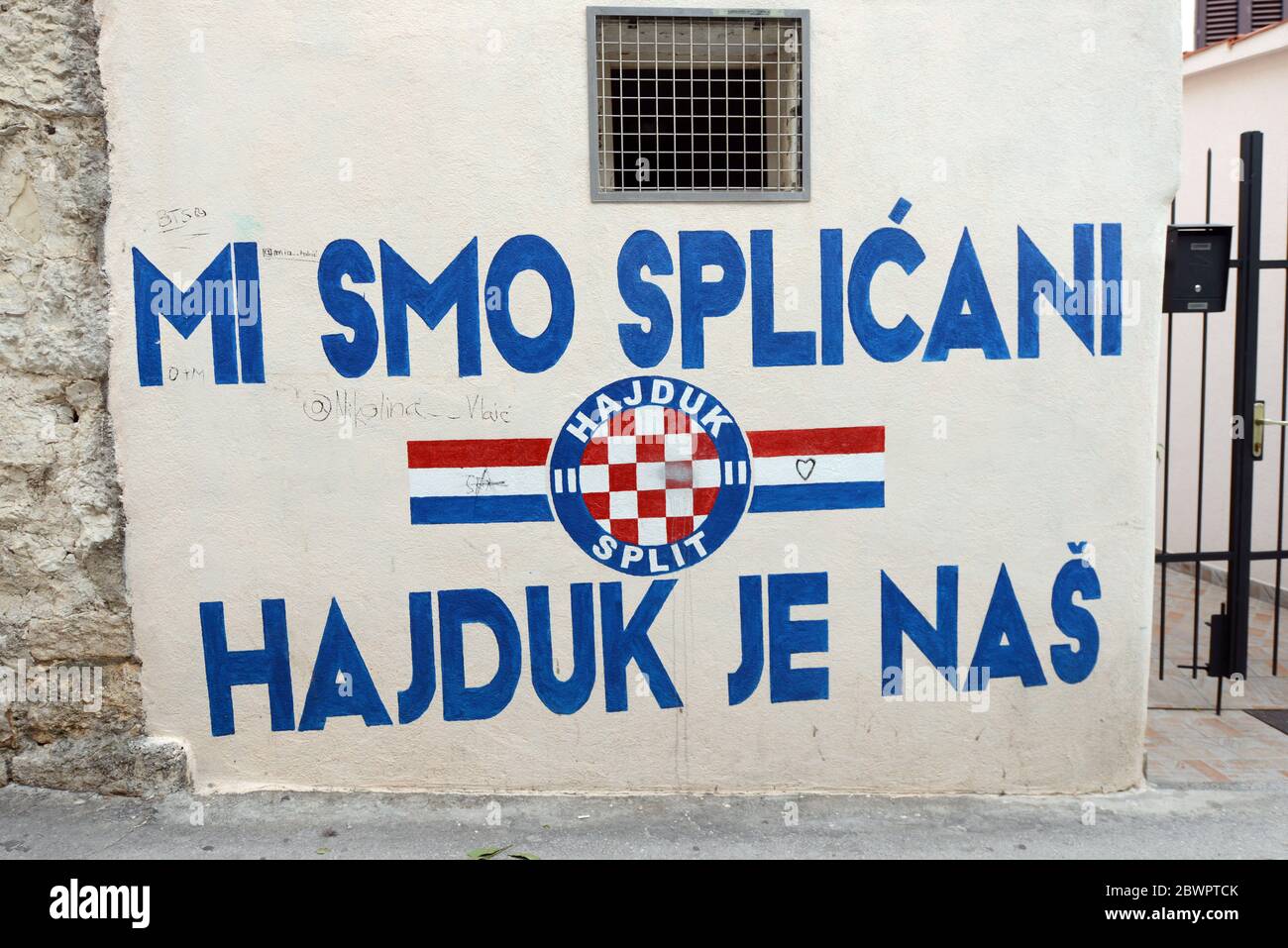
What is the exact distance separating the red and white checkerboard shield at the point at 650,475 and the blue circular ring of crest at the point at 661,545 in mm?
24

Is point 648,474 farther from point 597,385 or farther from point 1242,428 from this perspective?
point 1242,428

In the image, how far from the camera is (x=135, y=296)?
3.77 m

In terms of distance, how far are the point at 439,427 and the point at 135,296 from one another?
4.00ft

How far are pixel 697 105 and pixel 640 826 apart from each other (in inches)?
110

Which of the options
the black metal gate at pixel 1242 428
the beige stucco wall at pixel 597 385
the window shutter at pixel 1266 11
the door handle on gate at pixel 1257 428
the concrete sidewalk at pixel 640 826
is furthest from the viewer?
the window shutter at pixel 1266 11

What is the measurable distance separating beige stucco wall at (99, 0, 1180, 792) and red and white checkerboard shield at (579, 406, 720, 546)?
17 cm

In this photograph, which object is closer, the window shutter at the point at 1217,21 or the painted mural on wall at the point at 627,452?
the painted mural on wall at the point at 627,452

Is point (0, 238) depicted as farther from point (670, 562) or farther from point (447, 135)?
point (670, 562)

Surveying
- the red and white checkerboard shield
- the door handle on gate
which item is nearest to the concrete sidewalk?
the red and white checkerboard shield

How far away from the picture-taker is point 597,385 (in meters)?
3.85

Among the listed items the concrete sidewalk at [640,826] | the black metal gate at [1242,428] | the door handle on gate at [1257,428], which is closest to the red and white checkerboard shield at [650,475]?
the concrete sidewalk at [640,826]

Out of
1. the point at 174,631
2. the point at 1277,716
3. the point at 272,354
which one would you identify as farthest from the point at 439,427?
the point at 1277,716

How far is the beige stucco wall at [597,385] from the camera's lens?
12.3 ft

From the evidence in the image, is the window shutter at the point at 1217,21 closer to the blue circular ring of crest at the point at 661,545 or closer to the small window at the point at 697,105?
the small window at the point at 697,105
